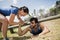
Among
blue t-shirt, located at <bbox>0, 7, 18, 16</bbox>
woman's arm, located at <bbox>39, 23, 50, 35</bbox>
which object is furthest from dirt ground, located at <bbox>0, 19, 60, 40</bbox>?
blue t-shirt, located at <bbox>0, 7, 18, 16</bbox>

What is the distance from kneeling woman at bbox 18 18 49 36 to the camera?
2.09 m

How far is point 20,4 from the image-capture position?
6.93 feet

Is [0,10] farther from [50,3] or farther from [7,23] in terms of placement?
[50,3]

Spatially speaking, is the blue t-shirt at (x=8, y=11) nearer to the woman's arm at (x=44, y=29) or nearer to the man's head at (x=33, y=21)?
the man's head at (x=33, y=21)

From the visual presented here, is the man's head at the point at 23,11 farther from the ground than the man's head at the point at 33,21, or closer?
farther from the ground

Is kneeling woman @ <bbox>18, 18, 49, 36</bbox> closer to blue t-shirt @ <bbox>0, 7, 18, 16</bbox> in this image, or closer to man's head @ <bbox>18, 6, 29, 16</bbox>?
man's head @ <bbox>18, 6, 29, 16</bbox>

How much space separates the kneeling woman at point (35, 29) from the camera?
2094mm

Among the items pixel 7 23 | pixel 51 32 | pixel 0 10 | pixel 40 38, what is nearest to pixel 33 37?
pixel 40 38

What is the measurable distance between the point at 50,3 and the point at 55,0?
0.08 meters

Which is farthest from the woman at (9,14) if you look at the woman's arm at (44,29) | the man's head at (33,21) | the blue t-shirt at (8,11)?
the woman's arm at (44,29)

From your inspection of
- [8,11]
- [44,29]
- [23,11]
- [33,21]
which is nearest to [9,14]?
[8,11]

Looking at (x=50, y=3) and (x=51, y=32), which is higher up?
(x=50, y=3)

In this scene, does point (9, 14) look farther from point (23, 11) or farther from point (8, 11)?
point (23, 11)

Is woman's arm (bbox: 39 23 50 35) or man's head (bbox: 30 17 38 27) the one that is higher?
man's head (bbox: 30 17 38 27)
